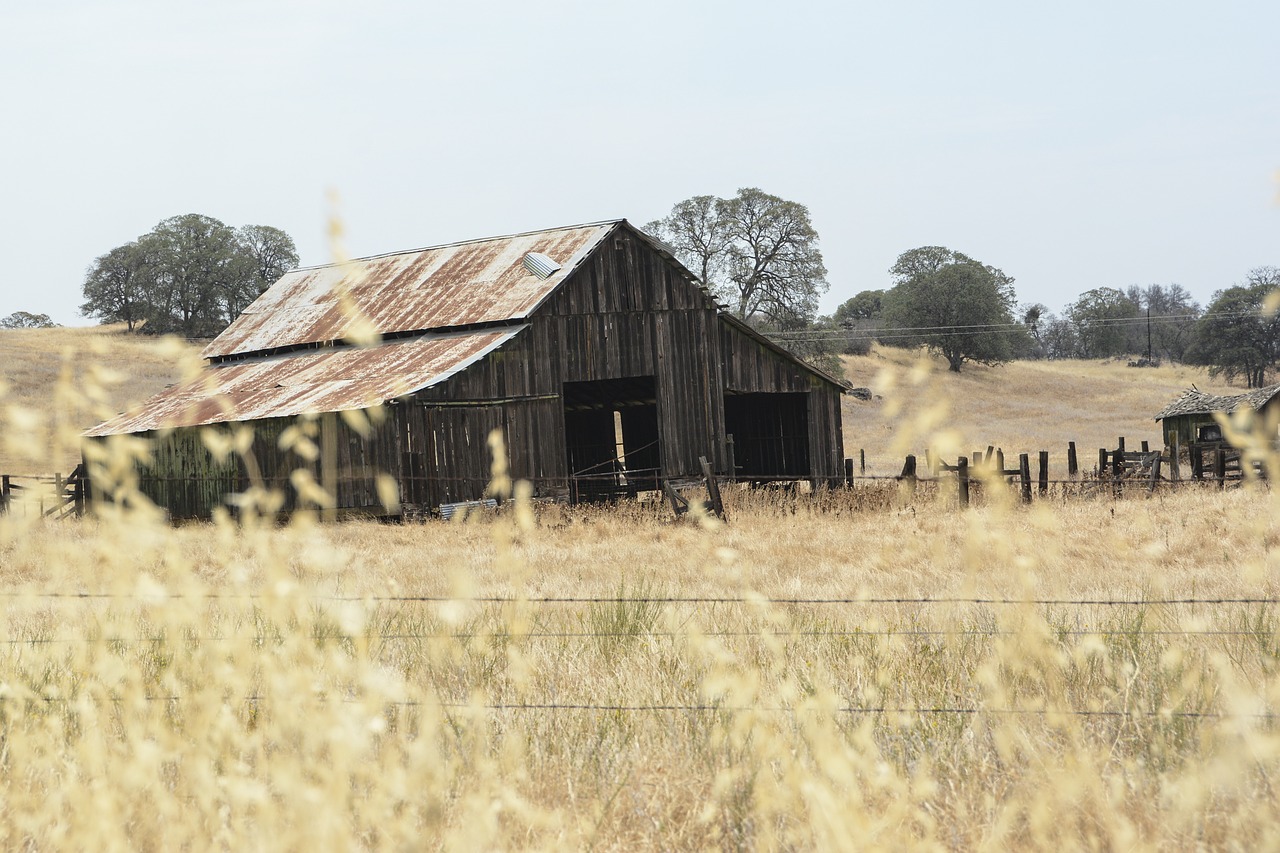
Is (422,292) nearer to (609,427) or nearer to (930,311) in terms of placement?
(609,427)

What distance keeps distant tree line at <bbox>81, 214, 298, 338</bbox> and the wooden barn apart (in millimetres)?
46218

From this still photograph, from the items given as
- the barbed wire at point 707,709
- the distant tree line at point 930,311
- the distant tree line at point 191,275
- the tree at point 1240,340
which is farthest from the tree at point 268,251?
the barbed wire at point 707,709

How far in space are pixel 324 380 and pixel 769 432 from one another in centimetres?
1065

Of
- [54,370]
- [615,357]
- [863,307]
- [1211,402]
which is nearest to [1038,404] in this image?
[1211,402]

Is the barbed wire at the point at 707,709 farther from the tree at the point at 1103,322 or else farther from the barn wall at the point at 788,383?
the tree at the point at 1103,322

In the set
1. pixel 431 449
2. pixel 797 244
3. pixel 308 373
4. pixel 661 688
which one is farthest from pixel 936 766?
pixel 797 244

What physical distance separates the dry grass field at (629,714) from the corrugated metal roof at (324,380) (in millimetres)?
11896

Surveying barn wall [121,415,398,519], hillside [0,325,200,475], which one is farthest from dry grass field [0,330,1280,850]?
hillside [0,325,200,475]

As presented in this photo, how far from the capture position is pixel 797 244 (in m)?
64.4

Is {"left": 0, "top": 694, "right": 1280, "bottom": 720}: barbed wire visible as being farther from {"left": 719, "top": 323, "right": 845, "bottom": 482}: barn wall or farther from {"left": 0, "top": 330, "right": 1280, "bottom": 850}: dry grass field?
{"left": 719, "top": 323, "right": 845, "bottom": 482}: barn wall

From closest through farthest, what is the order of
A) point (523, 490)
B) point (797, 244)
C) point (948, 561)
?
point (523, 490), point (948, 561), point (797, 244)

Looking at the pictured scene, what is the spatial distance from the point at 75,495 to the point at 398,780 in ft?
90.3

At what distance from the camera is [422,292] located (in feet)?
88.9

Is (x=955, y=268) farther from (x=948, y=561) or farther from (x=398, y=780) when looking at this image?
(x=398, y=780)
